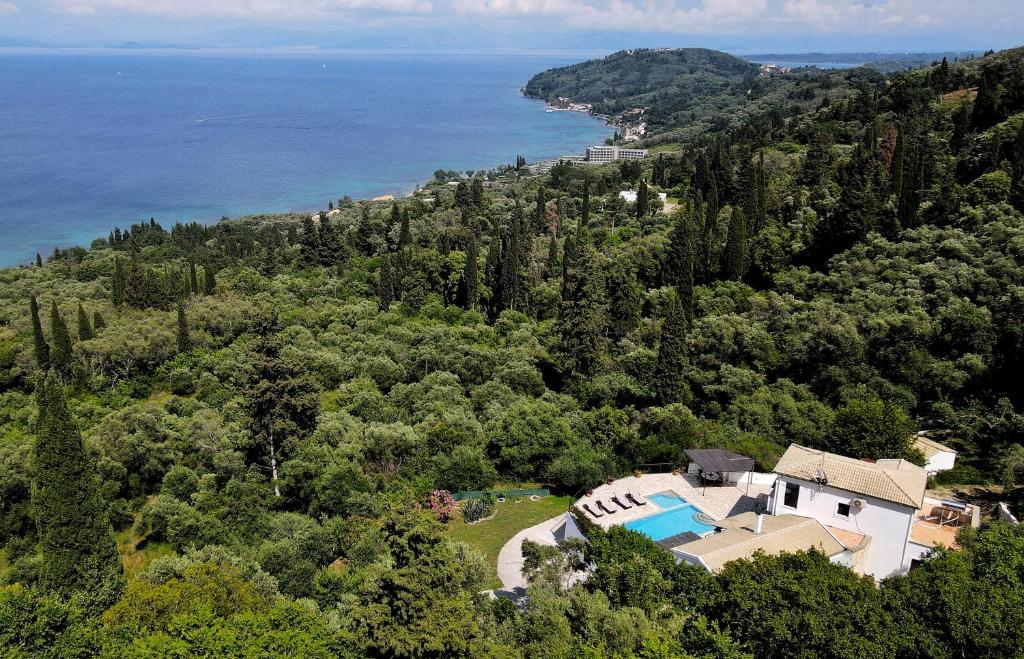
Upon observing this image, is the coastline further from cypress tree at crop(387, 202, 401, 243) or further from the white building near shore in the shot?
the white building near shore

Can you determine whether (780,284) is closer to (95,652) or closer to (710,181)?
(710,181)

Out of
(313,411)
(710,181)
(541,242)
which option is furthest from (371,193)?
(313,411)

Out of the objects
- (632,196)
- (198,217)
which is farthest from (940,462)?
(198,217)

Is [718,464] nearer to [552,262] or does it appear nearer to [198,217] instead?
[552,262]

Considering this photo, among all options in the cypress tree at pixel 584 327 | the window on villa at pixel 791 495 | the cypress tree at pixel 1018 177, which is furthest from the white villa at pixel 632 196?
the window on villa at pixel 791 495

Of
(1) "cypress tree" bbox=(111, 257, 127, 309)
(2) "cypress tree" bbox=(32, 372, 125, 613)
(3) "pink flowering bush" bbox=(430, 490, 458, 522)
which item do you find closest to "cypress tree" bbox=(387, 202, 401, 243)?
(1) "cypress tree" bbox=(111, 257, 127, 309)
